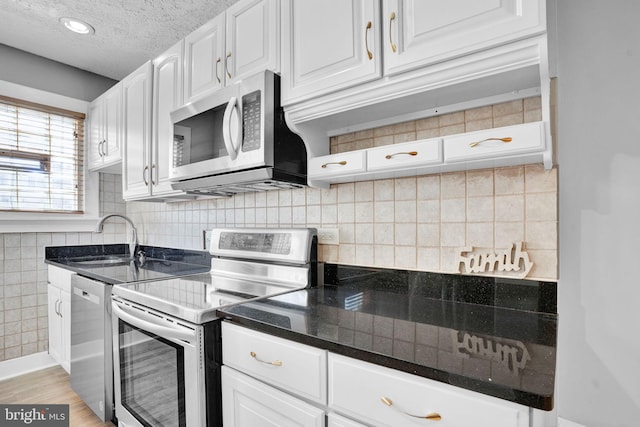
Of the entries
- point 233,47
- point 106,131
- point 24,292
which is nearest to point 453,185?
point 233,47

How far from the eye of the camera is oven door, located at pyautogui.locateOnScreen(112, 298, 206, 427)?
120 cm

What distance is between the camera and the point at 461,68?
39.6 inches

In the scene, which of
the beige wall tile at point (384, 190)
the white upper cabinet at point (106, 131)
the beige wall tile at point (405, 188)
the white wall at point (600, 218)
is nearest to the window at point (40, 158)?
the white upper cabinet at point (106, 131)

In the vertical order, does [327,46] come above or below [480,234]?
above

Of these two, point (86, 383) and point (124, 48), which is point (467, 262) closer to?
point (86, 383)

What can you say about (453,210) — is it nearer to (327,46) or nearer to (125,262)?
(327,46)

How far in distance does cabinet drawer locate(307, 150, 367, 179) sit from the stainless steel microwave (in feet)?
0.35

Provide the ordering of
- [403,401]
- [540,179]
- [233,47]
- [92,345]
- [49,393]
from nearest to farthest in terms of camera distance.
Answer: [403,401] → [540,179] → [233,47] → [92,345] → [49,393]

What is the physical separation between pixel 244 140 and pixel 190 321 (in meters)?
0.78

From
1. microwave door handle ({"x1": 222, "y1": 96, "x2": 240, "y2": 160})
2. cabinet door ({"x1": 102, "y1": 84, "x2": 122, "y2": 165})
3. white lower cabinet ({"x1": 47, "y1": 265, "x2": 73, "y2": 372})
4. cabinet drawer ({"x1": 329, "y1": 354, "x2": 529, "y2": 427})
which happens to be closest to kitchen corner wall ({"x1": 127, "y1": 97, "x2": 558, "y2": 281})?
microwave door handle ({"x1": 222, "y1": 96, "x2": 240, "y2": 160})

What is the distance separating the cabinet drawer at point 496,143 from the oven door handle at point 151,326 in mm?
1086

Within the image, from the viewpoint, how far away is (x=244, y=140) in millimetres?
1497

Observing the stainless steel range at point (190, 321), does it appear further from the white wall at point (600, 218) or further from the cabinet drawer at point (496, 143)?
the white wall at point (600, 218)

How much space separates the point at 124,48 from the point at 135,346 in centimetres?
209
